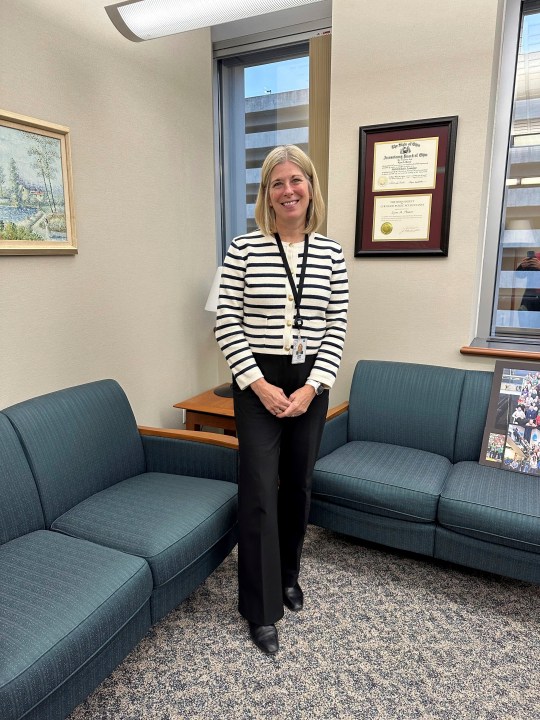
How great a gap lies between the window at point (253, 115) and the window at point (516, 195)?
3.53ft

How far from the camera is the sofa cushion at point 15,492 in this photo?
Result: 1.58 m

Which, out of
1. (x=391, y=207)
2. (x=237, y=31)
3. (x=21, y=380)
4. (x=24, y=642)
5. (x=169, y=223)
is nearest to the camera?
(x=24, y=642)

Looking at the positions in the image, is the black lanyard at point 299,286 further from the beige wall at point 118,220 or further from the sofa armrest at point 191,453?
the beige wall at point 118,220

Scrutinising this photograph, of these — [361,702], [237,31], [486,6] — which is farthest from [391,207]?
[361,702]

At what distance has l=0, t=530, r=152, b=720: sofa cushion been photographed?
3.66ft

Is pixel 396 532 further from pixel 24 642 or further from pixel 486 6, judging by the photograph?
pixel 486 6

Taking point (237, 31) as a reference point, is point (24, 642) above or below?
below

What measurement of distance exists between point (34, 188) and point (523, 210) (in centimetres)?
224

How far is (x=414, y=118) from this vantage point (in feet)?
7.73

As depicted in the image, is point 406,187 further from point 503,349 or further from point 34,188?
point 34,188

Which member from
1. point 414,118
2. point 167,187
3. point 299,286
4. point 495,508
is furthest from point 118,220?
point 495,508

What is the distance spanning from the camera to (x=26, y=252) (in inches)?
73.5

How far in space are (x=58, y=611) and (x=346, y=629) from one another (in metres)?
1.01

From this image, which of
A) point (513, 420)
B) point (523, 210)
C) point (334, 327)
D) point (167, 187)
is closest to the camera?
point (334, 327)
